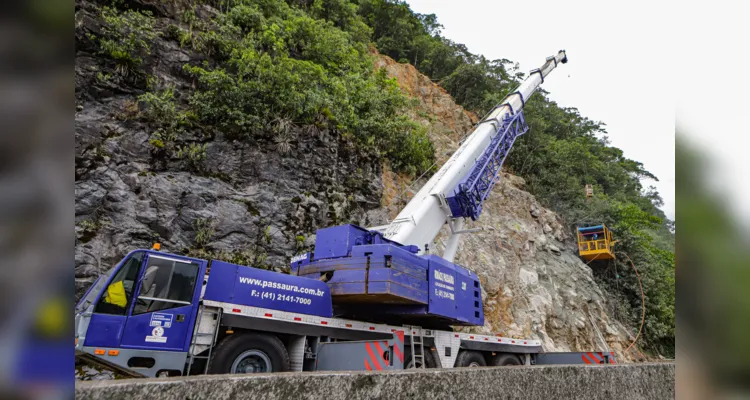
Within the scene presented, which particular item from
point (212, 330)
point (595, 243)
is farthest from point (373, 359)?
point (595, 243)

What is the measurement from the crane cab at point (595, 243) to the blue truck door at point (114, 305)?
23.3 metres

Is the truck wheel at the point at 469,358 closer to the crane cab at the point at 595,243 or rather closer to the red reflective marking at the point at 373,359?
the red reflective marking at the point at 373,359

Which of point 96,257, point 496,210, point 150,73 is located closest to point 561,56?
point 496,210

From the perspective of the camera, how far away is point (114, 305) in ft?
21.0

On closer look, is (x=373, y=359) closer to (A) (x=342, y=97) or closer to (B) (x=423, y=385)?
(B) (x=423, y=385)

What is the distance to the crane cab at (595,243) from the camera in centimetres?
2391

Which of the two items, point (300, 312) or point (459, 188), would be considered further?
point (459, 188)

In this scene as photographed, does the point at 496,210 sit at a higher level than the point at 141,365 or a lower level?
higher

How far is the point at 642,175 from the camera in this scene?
154 ft

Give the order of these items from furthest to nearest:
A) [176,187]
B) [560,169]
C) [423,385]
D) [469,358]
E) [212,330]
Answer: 1. [560,169]
2. [176,187]
3. [469,358]
4. [212,330]
5. [423,385]

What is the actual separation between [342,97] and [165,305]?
42.1 feet

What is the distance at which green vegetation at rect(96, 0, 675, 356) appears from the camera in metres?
14.0
